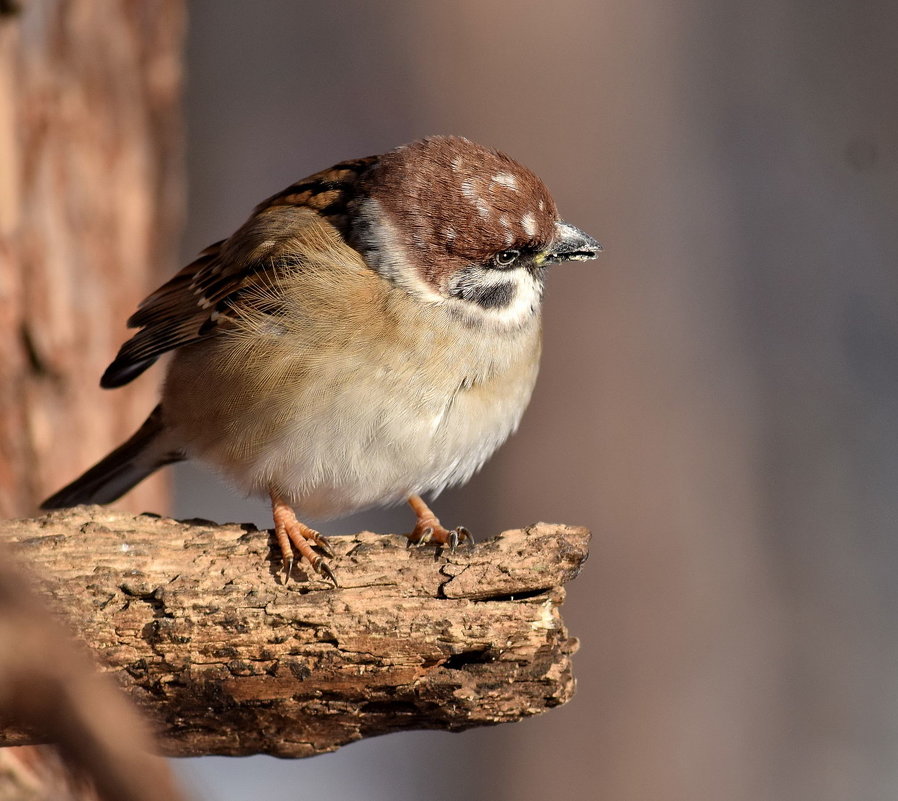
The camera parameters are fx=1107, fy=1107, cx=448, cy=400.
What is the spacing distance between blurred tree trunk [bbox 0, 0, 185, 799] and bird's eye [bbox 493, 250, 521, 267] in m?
2.23

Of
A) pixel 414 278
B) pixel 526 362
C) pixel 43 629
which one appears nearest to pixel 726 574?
pixel 526 362

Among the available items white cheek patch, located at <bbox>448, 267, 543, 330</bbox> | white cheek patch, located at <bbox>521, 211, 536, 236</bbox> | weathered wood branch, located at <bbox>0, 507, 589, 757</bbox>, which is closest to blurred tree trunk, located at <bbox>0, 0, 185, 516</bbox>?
weathered wood branch, located at <bbox>0, 507, 589, 757</bbox>

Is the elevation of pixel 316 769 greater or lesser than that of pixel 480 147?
lesser

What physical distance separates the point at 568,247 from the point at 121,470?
2055 millimetres

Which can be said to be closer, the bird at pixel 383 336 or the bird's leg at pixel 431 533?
the bird's leg at pixel 431 533

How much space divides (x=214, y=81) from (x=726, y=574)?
637 cm

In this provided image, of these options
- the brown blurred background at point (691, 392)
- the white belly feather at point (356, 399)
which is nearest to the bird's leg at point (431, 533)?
the white belly feather at point (356, 399)

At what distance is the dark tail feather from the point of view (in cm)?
441

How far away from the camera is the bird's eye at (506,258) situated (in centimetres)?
373

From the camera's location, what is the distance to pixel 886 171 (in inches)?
325

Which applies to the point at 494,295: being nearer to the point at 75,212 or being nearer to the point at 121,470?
the point at 121,470

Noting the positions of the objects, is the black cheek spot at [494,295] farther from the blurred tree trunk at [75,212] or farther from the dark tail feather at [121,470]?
the blurred tree trunk at [75,212]

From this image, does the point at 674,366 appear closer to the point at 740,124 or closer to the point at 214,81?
the point at 740,124

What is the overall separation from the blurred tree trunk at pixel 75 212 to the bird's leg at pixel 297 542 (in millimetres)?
1447
